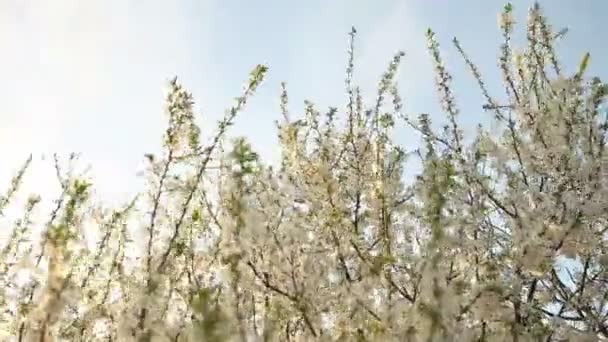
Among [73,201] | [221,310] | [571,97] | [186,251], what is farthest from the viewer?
[571,97]

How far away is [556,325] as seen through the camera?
16.0 ft

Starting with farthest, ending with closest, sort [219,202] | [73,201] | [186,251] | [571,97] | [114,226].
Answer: [571,97]
[114,226]
[219,202]
[186,251]
[73,201]

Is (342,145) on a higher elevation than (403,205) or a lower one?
higher

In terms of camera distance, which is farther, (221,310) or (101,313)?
(101,313)

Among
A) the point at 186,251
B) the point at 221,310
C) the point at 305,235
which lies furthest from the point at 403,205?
the point at 221,310

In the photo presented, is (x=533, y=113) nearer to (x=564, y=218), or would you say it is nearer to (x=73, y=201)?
(x=564, y=218)

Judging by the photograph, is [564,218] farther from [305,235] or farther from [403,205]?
[305,235]

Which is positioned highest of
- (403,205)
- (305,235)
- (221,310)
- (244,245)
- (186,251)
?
(403,205)

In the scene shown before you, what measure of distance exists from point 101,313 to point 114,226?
38.0 inches

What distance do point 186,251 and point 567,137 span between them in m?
3.02

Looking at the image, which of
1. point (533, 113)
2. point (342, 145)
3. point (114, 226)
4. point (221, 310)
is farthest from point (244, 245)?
point (533, 113)

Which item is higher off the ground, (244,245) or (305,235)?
(305,235)

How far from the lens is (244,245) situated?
3.11 meters

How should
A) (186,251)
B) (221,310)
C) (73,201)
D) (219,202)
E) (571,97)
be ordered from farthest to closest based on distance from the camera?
(571,97) → (219,202) → (186,251) → (73,201) → (221,310)
